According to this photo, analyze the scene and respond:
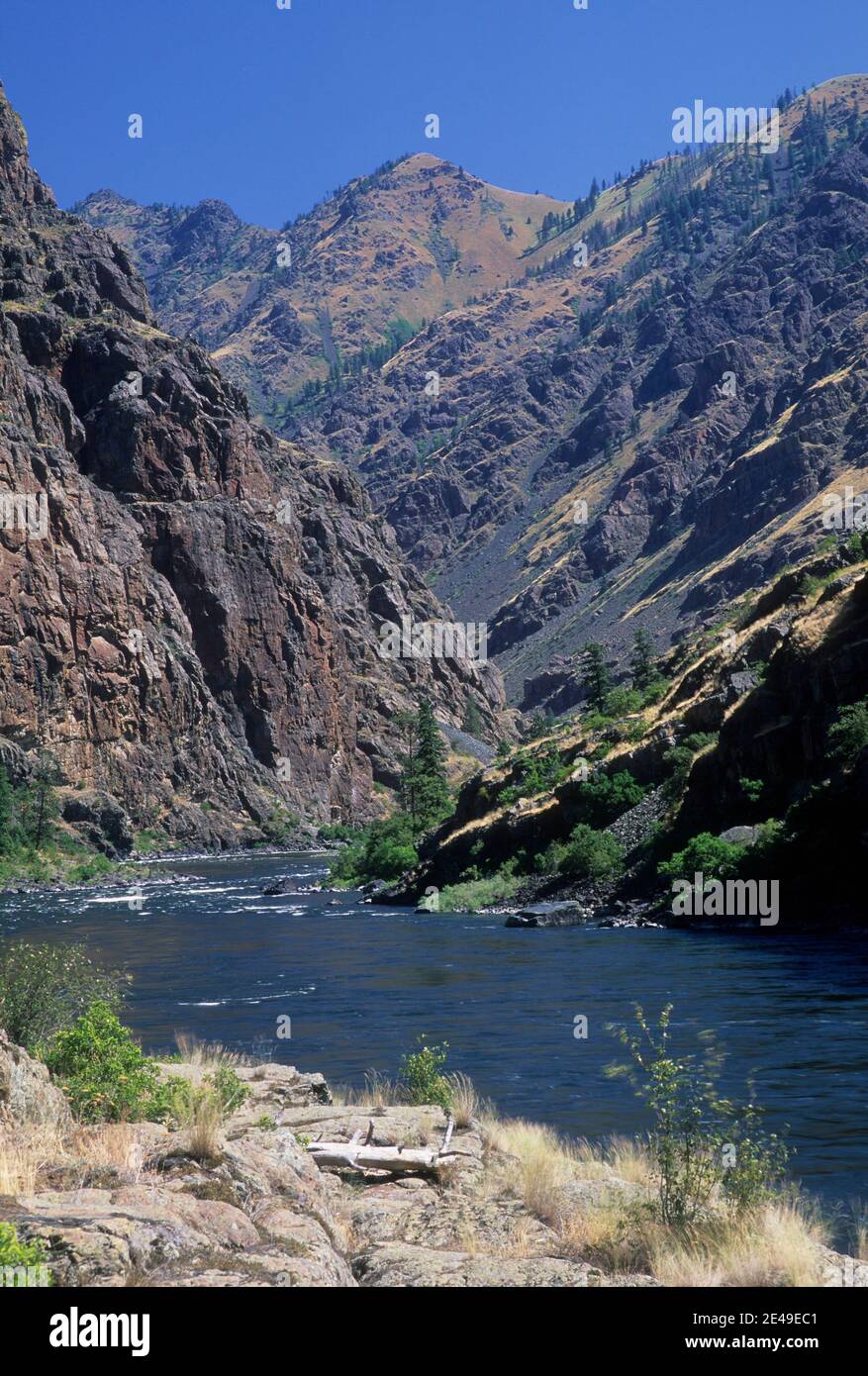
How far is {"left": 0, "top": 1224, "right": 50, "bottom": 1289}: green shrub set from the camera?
23.5ft

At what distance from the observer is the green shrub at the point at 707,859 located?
1804 inches

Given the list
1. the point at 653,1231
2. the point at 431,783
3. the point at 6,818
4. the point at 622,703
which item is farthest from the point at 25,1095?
the point at 6,818

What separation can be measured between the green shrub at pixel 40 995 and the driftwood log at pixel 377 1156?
13.8 ft

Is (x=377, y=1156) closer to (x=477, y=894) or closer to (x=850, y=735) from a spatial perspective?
(x=850, y=735)

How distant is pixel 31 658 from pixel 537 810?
279 ft

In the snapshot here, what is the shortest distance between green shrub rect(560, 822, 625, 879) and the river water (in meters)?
5.02

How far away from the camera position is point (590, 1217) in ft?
38.4

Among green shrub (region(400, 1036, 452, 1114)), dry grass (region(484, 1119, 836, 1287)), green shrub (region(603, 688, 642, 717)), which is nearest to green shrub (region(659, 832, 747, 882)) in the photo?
green shrub (region(603, 688, 642, 717))

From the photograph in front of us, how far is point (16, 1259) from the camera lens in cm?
733

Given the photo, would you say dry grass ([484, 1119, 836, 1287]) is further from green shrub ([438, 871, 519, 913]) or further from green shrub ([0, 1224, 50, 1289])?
green shrub ([438, 871, 519, 913])

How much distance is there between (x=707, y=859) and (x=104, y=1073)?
35.8 meters

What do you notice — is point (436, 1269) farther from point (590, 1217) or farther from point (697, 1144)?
point (697, 1144)

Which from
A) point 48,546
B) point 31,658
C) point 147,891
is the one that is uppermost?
point 48,546

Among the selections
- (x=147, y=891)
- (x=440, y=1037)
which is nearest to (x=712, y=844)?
(x=440, y=1037)
